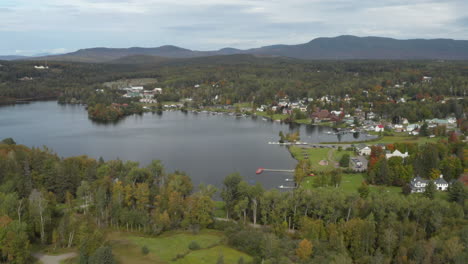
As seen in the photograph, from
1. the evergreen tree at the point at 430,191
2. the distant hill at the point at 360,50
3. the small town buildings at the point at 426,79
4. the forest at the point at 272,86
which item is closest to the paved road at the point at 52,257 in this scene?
the evergreen tree at the point at 430,191

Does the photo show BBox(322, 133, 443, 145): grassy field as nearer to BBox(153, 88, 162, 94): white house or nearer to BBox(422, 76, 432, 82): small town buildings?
BBox(422, 76, 432, 82): small town buildings

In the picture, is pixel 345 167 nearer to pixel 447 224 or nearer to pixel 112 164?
pixel 447 224

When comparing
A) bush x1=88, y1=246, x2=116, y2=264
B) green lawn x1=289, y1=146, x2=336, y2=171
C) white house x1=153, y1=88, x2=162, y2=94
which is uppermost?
white house x1=153, y1=88, x2=162, y2=94

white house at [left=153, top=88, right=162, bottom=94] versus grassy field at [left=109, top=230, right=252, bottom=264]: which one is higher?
white house at [left=153, top=88, right=162, bottom=94]

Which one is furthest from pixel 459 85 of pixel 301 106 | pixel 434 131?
pixel 434 131

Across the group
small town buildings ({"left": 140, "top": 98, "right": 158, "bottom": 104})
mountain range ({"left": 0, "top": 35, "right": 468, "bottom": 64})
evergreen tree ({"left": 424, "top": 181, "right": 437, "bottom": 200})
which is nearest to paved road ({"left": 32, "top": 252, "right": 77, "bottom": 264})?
evergreen tree ({"left": 424, "top": 181, "right": 437, "bottom": 200})

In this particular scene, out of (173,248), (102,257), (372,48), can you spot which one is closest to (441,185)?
(173,248)

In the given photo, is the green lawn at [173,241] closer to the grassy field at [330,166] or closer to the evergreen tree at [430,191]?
the grassy field at [330,166]
